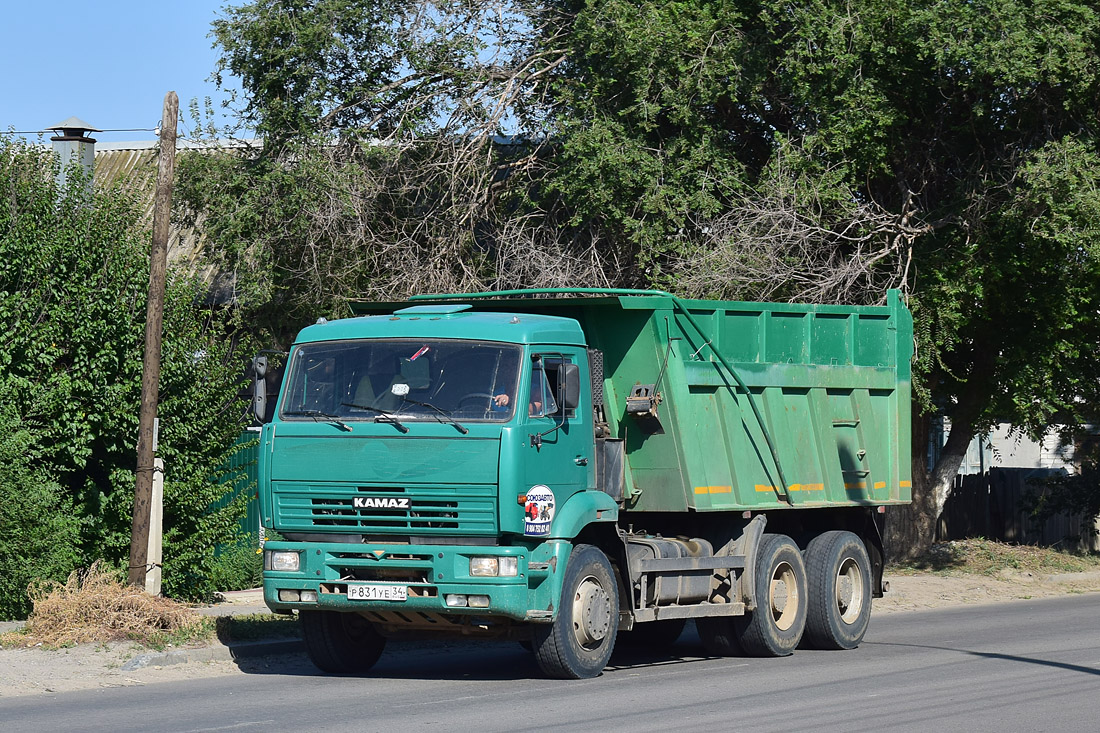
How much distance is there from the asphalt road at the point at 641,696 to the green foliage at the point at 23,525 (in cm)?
350

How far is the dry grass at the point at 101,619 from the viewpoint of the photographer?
12.9m

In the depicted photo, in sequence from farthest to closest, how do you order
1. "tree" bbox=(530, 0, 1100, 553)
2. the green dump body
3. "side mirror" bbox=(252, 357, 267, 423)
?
"tree" bbox=(530, 0, 1100, 553) → the green dump body → "side mirror" bbox=(252, 357, 267, 423)

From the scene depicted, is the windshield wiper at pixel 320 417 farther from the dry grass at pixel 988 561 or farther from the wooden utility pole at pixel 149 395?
the dry grass at pixel 988 561

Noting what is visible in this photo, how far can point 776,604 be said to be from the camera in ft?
45.0

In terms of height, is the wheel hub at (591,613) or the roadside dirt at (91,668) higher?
the wheel hub at (591,613)

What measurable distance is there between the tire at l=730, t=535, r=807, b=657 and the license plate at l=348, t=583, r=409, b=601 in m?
3.85

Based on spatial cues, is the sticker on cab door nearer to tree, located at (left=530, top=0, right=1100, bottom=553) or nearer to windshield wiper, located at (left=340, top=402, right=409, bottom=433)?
windshield wiper, located at (left=340, top=402, right=409, bottom=433)

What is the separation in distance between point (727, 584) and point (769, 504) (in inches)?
35.6

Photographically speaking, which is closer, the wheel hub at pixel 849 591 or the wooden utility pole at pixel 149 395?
the wheel hub at pixel 849 591

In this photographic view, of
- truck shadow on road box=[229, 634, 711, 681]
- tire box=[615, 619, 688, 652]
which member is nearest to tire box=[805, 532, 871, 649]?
truck shadow on road box=[229, 634, 711, 681]

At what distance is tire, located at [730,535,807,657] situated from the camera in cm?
1323

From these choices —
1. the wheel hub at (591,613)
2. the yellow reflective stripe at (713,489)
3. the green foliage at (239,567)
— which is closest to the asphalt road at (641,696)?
the wheel hub at (591,613)

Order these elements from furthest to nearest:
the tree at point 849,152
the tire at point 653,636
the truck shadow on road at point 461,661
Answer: the tree at point 849,152
the tire at point 653,636
the truck shadow on road at point 461,661

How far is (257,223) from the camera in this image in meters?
20.9
